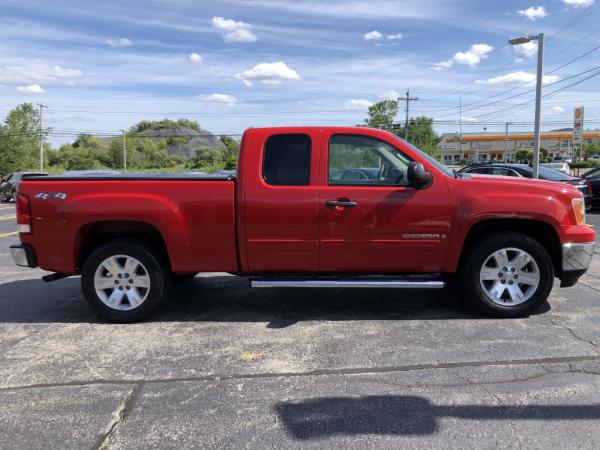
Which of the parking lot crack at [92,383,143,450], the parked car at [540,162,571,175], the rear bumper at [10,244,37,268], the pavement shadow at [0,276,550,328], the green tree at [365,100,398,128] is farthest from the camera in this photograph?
the green tree at [365,100,398,128]

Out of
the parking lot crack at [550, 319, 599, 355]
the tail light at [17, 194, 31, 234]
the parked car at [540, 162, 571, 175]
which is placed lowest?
the parking lot crack at [550, 319, 599, 355]

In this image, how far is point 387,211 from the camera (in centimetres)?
477

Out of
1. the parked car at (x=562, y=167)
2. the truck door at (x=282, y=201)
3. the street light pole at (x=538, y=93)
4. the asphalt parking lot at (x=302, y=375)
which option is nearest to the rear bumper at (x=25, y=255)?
the asphalt parking lot at (x=302, y=375)

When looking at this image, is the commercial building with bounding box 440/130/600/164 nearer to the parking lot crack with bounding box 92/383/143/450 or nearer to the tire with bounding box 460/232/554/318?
the tire with bounding box 460/232/554/318

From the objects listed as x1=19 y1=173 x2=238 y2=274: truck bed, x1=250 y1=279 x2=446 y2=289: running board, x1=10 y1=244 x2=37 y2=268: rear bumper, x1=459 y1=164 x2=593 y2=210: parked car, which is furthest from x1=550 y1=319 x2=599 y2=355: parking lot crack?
x1=459 y1=164 x2=593 y2=210: parked car

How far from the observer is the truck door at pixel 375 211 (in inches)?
188

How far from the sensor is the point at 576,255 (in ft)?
16.0

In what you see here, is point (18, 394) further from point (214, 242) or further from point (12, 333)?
point (214, 242)

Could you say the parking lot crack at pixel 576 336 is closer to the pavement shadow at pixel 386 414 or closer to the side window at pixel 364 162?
the pavement shadow at pixel 386 414

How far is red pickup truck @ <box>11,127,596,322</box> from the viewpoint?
15.7 ft

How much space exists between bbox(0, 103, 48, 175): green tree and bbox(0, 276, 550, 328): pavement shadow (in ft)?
166

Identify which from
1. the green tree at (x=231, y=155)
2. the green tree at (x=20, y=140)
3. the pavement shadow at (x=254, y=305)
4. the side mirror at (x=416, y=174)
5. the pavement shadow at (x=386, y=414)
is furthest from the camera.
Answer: the green tree at (x=20, y=140)

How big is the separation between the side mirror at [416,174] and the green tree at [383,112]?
266ft

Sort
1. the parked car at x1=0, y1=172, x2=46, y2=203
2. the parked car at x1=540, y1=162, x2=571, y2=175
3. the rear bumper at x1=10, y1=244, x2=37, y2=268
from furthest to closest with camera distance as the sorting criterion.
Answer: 1. the parked car at x1=0, y1=172, x2=46, y2=203
2. the parked car at x1=540, y1=162, x2=571, y2=175
3. the rear bumper at x1=10, y1=244, x2=37, y2=268
